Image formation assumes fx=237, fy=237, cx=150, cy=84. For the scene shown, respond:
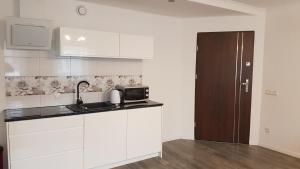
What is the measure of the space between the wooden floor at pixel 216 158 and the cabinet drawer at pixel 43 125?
0.98 metres

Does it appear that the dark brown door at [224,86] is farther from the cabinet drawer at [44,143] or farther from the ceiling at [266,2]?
the cabinet drawer at [44,143]

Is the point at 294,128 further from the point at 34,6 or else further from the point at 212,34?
the point at 34,6

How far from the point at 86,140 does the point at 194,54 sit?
241 cm

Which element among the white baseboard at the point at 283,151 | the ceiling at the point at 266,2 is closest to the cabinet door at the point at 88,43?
the ceiling at the point at 266,2

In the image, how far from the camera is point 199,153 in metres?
3.72

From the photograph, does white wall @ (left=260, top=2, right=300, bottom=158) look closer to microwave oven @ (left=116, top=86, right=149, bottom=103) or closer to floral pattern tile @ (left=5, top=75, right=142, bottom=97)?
microwave oven @ (left=116, top=86, right=149, bottom=103)

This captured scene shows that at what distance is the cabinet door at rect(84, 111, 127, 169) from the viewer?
2926 millimetres

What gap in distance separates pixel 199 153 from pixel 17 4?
327cm

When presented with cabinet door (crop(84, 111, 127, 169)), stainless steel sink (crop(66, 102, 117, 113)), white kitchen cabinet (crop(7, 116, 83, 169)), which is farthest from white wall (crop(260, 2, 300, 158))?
white kitchen cabinet (crop(7, 116, 83, 169))

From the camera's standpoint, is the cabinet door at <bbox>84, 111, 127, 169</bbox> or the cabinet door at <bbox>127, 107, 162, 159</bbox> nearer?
the cabinet door at <bbox>84, 111, 127, 169</bbox>

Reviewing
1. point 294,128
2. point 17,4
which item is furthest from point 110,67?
point 294,128

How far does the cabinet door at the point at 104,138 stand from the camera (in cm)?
293

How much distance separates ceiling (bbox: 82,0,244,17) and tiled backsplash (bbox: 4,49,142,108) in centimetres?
83

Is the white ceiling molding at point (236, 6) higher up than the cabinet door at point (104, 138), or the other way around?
the white ceiling molding at point (236, 6)
